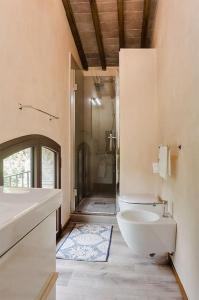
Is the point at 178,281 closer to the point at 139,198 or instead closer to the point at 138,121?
the point at 139,198

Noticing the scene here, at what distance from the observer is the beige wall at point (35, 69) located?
1.85 metres

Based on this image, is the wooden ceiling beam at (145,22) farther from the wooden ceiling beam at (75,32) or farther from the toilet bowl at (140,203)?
the toilet bowl at (140,203)

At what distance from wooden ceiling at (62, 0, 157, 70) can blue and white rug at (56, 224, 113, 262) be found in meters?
3.04

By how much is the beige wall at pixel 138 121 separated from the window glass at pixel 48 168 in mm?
1045

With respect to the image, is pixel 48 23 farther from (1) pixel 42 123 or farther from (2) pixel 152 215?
(2) pixel 152 215

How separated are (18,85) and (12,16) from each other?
52 cm

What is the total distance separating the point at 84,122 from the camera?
4.67 meters

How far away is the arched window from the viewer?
6.45ft

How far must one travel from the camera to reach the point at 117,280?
220 cm

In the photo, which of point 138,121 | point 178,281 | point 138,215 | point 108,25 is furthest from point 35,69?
point 178,281

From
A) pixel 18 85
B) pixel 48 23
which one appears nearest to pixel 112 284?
pixel 18 85

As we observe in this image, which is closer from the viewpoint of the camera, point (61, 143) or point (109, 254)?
point (109, 254)

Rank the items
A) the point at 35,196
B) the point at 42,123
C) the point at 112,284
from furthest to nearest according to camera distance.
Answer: the point at 42,123 < the point at 112,284 < the point at 35,196

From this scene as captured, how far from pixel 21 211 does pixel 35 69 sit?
196 centimetres
